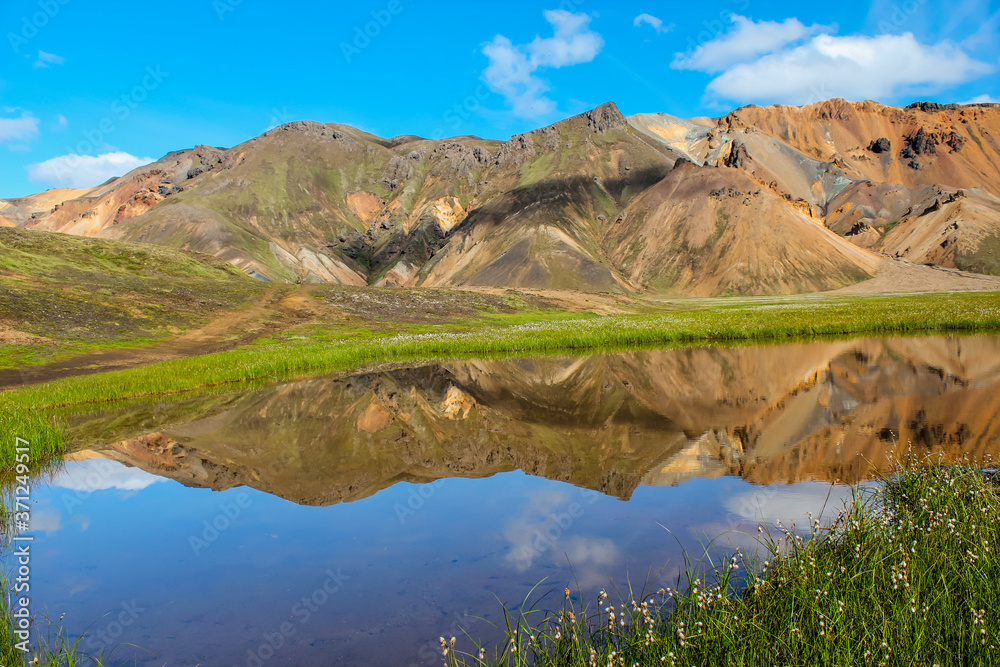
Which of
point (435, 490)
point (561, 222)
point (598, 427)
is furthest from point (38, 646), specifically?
point (561, 222)

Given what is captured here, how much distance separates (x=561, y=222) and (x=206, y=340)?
360 feet

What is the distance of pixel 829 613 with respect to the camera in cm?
589

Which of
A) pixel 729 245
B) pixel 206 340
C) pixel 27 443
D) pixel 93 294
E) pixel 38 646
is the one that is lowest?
pixel 38 646

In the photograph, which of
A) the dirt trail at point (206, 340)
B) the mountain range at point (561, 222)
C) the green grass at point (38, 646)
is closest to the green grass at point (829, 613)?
the green grass at point (38, 646)

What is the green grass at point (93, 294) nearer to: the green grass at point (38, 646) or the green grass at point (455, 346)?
the green grass at point (455, 346)

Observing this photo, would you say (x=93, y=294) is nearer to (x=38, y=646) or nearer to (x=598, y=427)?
(x=598, y=427)

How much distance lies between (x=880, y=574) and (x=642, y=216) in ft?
495

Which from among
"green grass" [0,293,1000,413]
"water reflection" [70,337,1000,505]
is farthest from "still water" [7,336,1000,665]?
"green grass" [0,293,1000,413]

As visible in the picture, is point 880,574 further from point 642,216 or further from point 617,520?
point 642,216

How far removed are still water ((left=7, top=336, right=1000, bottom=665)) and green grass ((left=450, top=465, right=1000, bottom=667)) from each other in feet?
4.16

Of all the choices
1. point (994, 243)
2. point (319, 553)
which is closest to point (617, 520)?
point (319, 553)

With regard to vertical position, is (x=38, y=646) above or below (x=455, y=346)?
below

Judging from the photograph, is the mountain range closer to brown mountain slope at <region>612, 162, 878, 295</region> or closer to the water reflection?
brown mountain slope at <region>612, 162, 878, 295</region>

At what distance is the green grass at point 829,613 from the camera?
5.31m
